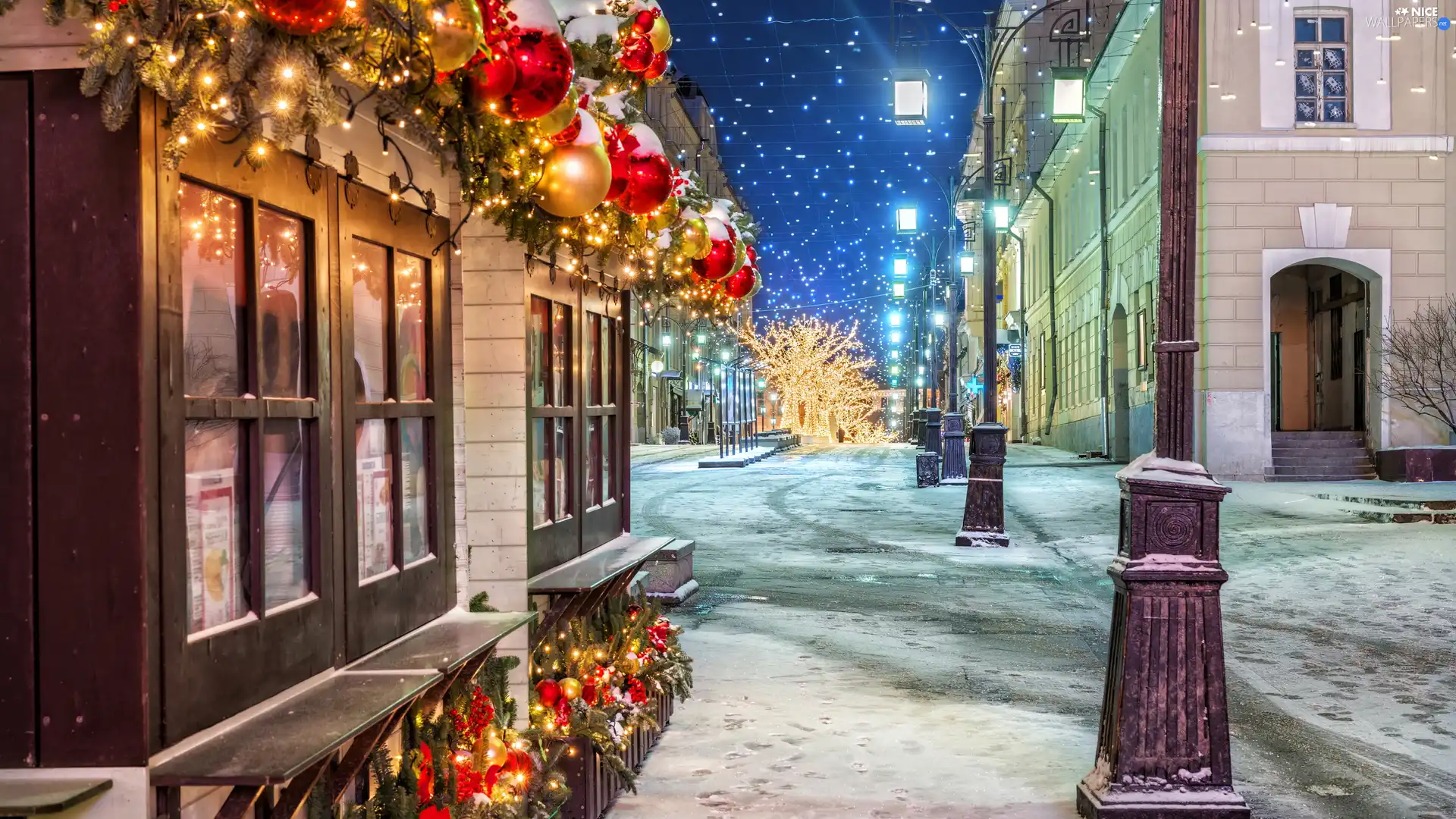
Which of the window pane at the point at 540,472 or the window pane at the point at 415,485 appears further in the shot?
the window pane at the point at 540,472

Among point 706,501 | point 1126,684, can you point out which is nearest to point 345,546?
point 1126,684

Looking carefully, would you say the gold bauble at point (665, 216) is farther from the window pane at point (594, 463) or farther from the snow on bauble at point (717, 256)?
the window pane at point (594, 463)

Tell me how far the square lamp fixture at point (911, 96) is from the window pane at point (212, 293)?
18634 mm

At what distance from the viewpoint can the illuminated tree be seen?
277ft

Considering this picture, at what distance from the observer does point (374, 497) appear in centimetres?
426

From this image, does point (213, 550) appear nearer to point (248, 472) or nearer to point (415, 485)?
point (248, 472)

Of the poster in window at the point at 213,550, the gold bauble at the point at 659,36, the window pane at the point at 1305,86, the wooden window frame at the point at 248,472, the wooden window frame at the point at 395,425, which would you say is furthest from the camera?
the window pane at the point at 1305,86

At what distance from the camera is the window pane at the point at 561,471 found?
623 cm

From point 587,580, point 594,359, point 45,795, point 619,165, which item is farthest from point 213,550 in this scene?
point 594,359

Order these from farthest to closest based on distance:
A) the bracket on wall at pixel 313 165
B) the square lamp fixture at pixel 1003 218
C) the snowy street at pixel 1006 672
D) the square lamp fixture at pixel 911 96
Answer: the square lamp fixture at pixel 1003 218 → the square lamp fixture at pixel 911 96 → the snowy street at pixel 1006 672 → the bracket on wall at pixel 313 165

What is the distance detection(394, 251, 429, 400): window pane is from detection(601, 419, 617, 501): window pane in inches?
102

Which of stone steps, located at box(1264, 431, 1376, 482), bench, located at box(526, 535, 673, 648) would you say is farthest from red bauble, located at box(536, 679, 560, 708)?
stone steps, located at box(1264, 431, 1376, 482)

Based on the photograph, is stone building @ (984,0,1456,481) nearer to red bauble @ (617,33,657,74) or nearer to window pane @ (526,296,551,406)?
window pane @ (526,296,551,406)

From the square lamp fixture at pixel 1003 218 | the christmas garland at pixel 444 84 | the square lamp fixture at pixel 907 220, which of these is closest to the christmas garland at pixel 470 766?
the christmas garland at pixel 444 84
